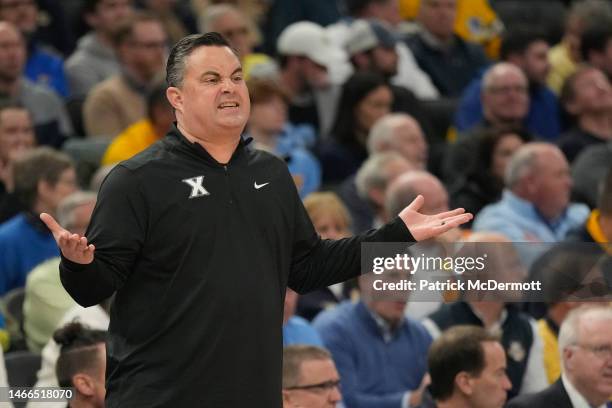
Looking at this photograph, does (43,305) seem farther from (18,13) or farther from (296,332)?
(18,13)


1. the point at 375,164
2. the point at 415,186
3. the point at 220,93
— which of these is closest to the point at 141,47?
the point at 375,164

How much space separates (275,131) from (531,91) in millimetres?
2575

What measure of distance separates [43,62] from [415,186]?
3.38 metres

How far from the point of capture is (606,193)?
684 centimetres

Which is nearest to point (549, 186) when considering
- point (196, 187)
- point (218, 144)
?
point (218, 144)

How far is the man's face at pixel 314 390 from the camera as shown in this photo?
5.15m

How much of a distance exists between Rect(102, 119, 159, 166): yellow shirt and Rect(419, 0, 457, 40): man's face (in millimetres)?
Result: 3191

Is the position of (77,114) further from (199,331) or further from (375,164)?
(199,331)

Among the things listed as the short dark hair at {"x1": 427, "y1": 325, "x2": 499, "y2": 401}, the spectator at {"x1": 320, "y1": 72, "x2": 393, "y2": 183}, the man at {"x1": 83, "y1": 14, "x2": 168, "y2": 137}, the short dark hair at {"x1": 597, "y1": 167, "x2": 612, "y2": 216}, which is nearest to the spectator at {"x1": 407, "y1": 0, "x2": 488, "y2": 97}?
the spectator at {"x1": 320, "y1": 72, "x2": 393, "y2": 183}

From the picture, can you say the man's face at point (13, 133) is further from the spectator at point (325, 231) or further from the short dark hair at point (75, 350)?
the short dark hair at point (75, 350)

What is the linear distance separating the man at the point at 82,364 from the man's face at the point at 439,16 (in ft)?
20.1

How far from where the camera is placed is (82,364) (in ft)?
15.6

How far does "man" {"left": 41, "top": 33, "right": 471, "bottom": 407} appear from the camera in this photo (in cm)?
354

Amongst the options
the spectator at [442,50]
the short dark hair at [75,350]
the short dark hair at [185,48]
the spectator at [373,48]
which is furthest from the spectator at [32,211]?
the spectator at [442,50]
